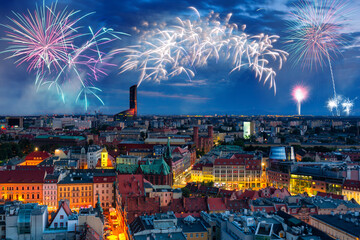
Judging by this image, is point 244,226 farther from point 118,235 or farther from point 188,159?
point 188,159

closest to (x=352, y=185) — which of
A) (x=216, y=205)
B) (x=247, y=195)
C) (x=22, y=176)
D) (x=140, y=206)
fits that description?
(x=247, y=195)

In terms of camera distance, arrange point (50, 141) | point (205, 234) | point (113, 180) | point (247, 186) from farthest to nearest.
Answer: point (50, 141)
point (247, 186)
point (113, 180)
point (205, 234)

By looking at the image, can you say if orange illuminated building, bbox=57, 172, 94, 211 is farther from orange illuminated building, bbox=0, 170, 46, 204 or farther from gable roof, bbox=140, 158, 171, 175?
gable roof, bbox=140, 158, 171, 175

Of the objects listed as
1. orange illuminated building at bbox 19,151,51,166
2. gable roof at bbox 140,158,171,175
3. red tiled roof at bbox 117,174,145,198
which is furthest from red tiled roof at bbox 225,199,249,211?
orange illuminated building at bbox 19,151,51,166

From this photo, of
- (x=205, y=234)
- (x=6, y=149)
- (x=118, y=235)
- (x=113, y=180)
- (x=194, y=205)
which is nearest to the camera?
(x=205, y=234)

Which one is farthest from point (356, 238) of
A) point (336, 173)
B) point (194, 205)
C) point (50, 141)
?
point (50, 141)

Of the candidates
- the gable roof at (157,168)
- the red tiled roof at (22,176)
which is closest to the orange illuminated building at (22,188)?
the red tiled roof at (22,176)
